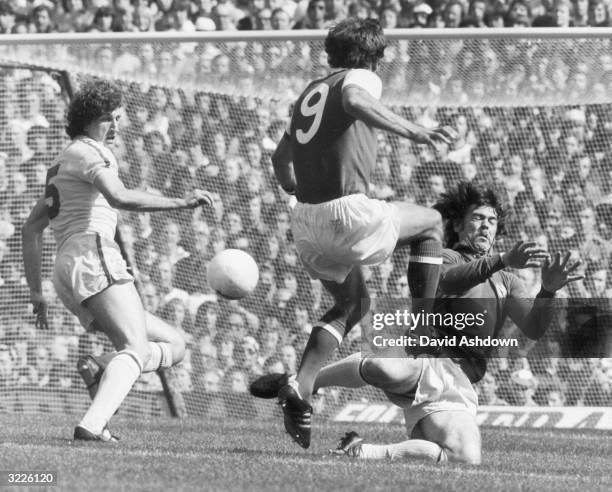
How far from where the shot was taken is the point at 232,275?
7.35 m

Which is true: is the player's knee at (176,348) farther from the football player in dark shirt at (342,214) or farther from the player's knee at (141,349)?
the football player in dark shirt at (342,214)

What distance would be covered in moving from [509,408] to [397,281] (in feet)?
4.85

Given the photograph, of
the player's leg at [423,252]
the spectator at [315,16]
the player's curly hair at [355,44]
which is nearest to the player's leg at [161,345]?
the player's leg at [423,252]

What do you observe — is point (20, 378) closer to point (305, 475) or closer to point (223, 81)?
point (223, 81)

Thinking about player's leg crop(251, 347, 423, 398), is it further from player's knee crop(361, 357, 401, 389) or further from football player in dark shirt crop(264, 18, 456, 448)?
football player in dark shirt crop(264, 18, 456, 448)

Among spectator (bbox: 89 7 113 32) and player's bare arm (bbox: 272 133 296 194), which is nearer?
player's bare arm (bbox: 272 133 296 194)

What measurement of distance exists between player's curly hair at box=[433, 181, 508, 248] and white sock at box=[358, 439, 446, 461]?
146 cm

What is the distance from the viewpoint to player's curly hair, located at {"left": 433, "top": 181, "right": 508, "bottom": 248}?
7.37m

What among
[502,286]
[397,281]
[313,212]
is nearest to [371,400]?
[397,281]

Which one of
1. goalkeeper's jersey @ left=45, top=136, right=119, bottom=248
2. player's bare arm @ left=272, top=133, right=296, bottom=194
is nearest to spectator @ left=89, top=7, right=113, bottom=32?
goalkeeper's jersey @ left=45, top=136, right=119, bottom=248

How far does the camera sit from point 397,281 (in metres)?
11.3

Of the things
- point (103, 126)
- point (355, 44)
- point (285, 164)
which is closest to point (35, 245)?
point (103, 126)

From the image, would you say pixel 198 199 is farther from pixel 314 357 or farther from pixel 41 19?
pixel 41 19

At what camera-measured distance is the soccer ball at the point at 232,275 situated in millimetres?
7355
